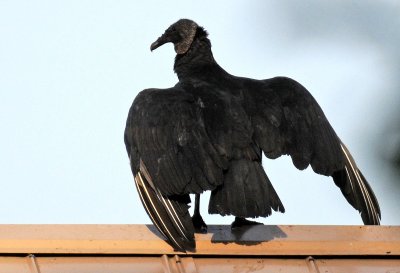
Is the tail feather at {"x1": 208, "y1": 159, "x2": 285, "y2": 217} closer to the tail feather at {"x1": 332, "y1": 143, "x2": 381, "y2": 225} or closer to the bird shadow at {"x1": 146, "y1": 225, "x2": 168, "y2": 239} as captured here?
the bird shadow at {"x1": 146, "y1": 225, "x2": 168, "y2": 239}

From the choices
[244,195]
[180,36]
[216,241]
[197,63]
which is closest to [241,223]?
[244,195]

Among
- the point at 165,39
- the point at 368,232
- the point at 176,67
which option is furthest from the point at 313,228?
the point at 165,39

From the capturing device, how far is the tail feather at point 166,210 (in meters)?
3.79

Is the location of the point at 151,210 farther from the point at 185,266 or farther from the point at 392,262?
the point at 392,262

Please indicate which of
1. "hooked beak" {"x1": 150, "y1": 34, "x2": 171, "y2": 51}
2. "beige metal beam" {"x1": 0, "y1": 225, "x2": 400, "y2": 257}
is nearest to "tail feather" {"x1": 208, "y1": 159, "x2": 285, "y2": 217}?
"beige metal beam" {"x1": 0, "y1": 225, "x2": 400, "y2": 257}

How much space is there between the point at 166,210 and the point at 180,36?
2060 millimetres

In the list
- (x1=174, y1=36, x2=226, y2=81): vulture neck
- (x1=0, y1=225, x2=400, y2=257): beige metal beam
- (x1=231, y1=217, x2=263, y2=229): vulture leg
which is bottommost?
(x1=0, y1=225, x2=400, y2=257): beige metal beam

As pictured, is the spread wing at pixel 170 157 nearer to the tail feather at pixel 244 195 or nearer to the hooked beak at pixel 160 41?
the tail feather at pixel 244 195

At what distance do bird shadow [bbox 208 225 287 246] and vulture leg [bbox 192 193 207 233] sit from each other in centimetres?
18

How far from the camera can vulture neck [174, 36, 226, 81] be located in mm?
5230

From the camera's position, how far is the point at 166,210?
4.04 metres

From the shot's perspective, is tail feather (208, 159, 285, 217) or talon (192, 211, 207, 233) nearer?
tail feather (208, 159, 285, 217)

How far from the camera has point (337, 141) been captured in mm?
4723

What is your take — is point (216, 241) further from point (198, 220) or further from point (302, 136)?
point (302, 136)
